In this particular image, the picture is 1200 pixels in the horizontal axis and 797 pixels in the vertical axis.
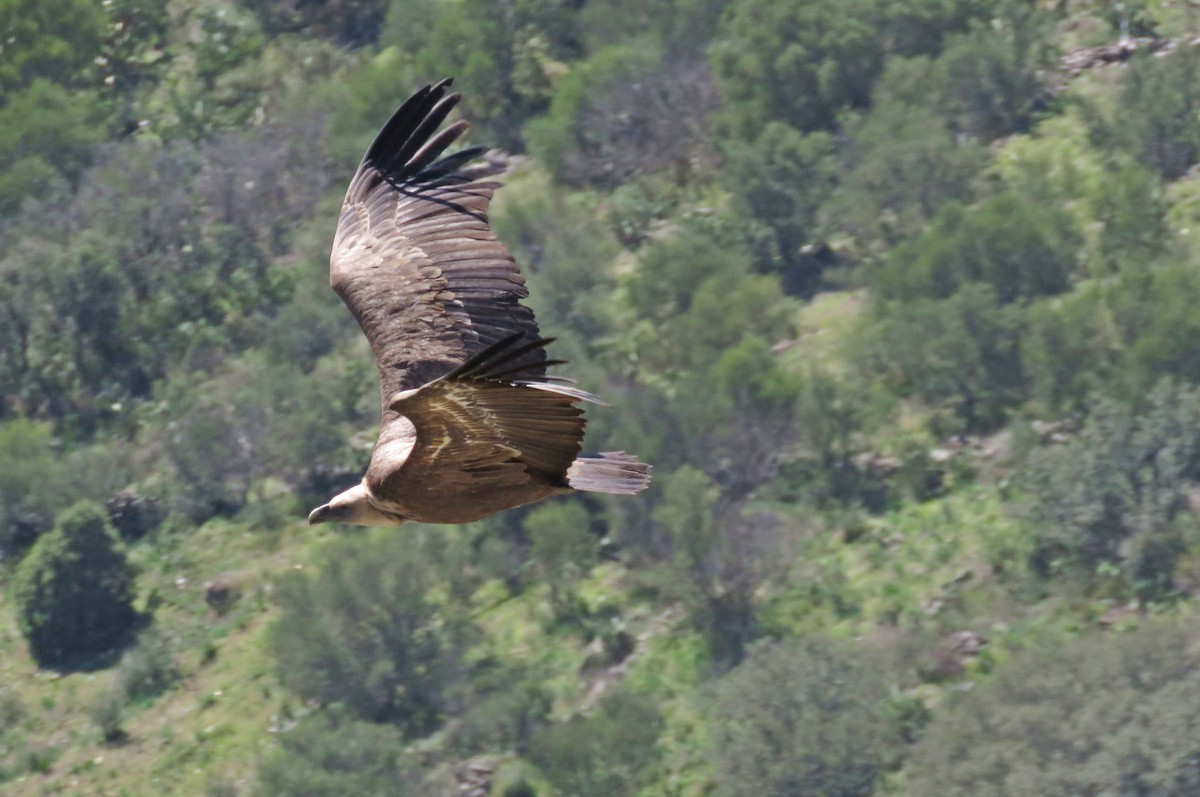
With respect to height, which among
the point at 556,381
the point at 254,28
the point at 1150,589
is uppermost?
the point at 556,381

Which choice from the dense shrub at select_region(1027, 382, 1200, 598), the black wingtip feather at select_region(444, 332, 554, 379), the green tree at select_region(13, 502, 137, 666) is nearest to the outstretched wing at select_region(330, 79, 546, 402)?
the black wingtip feather at select_region(444, 332, 554, 379)

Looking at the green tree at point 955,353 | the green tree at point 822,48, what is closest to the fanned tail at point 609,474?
the green tree at point 955,353

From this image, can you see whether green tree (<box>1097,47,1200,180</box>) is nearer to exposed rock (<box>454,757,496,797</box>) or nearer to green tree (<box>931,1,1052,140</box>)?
green tree (<box>931,1,1052,140</box>)

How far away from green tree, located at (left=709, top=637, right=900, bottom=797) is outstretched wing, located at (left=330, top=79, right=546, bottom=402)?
61.1 ft

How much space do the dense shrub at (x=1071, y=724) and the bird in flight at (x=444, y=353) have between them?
17.2 metres

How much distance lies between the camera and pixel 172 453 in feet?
133

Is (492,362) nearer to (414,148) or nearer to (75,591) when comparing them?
(414,148)

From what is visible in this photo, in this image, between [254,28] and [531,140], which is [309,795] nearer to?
[531,140]

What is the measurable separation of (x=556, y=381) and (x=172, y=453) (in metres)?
33.3

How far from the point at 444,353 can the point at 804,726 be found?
788 inches

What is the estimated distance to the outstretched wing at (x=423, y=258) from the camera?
1045cm

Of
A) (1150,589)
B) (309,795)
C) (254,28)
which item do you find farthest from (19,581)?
(254,28)

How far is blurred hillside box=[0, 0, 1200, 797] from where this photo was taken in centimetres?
3000

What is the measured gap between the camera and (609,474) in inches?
379
